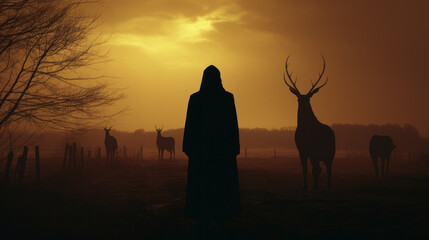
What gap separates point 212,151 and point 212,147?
62 mm

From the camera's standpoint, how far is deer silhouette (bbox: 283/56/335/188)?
10.2 metres

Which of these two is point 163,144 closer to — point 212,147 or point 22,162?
point 22,162

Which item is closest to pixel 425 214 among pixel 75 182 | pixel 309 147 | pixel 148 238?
pixel 309 147

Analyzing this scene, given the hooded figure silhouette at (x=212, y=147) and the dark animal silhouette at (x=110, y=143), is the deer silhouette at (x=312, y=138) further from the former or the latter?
the dark animal silhouette at (x=110, y=143)

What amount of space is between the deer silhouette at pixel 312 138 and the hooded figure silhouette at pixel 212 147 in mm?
5082

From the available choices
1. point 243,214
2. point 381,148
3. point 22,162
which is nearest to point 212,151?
point 243,214

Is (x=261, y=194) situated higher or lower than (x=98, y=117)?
lower

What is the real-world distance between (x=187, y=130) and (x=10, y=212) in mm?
4646

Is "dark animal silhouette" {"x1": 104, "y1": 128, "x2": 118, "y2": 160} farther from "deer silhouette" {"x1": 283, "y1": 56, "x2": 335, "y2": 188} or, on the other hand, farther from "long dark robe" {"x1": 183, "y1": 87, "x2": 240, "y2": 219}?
"long dark robe" {"x1": 183, "y1": 87, "x2": 240, "y2": 219}

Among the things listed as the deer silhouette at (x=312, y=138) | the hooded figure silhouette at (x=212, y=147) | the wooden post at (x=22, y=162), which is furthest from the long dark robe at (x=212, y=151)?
the wooden post at (x=22, y=162)

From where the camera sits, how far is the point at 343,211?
684 centimetres

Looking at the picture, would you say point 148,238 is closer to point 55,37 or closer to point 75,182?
point 55,37

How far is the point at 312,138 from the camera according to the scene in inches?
404

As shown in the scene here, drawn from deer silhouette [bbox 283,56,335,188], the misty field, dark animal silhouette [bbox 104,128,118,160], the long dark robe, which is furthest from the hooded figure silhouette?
dark animal silhouette [bbox 104,128,118,160]
